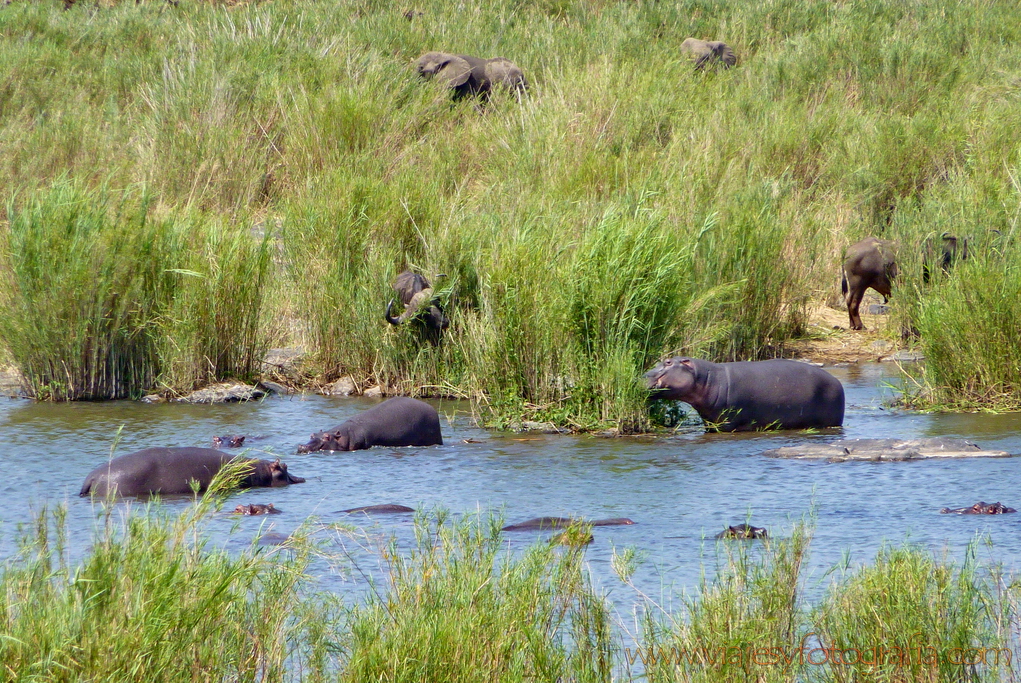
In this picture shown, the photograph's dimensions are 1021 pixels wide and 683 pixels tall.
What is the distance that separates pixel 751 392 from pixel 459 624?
562 centimetres

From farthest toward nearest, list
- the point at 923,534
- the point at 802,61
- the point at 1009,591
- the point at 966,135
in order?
the point at 802,61
the point at 966,135
the point at 923,534
the point at 1009,591

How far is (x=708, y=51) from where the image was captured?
23500 millimetres

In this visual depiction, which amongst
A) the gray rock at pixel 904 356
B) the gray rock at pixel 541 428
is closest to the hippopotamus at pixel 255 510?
the gray rock at pixel 541 428

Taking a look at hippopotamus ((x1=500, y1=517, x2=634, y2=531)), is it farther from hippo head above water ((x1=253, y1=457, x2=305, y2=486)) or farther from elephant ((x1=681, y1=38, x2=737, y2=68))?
elephant ((x1=681, y1=38, x2=737, y2=68))

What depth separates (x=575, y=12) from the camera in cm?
2773

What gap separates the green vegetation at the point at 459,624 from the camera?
3639mm

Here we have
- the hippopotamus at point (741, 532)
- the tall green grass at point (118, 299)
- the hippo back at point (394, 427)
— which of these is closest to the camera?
the hippopotamus at point (741, 532)

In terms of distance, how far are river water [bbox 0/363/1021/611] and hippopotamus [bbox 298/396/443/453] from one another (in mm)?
110

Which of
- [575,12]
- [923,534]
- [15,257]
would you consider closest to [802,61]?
[575,12]

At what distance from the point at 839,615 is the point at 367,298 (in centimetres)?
709

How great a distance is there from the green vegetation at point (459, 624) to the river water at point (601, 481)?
688 millimetres

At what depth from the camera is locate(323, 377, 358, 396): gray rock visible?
1095 cm

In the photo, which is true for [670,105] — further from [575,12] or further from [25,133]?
[575,12]

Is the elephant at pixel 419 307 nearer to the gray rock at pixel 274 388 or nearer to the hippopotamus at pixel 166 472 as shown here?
the gray rock at pixel 274 388
